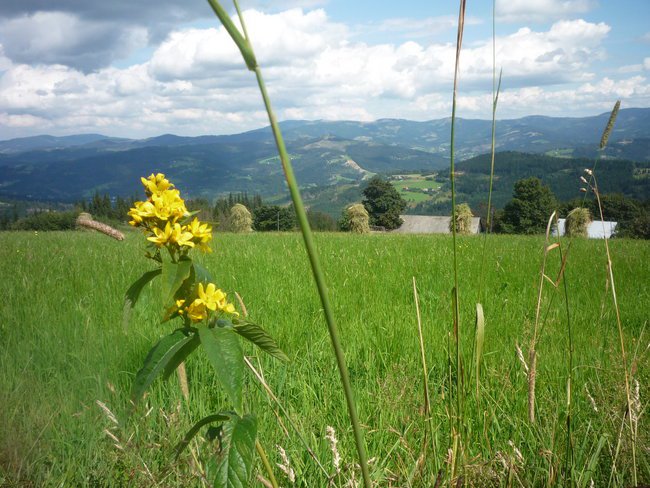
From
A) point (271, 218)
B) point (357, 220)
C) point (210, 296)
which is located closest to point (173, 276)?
point (210, 296)

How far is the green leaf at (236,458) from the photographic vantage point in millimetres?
776

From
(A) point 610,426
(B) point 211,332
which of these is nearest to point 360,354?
(A) point 610,426

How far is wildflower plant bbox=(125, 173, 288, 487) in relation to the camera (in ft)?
2.58

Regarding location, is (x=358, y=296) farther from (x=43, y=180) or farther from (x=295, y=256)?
(x=43, y=180)

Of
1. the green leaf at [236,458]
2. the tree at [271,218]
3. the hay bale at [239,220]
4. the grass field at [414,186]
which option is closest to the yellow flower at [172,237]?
the green leaf at [236,458]

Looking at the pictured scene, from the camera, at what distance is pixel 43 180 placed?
179500 millimetres

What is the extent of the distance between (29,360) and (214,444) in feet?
5.19

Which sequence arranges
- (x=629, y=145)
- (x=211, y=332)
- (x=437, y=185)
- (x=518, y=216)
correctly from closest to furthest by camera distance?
(x=211, y=332)
(x=518, y=216)
(x=437, y=185)
(x=629, y=145)

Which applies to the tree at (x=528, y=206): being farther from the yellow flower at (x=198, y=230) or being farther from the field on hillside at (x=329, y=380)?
the yellow flower at (x=198, y=230)

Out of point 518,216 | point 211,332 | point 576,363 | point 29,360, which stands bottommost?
point 518,216

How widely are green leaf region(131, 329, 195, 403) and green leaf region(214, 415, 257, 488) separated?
0.17 m

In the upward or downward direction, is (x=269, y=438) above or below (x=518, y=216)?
above

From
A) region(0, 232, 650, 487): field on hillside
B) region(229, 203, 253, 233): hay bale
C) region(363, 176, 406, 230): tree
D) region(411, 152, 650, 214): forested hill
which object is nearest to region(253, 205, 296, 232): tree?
region(229, 203, 253, 233): hay bale

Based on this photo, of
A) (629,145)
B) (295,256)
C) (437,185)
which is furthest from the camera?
(629,145)
